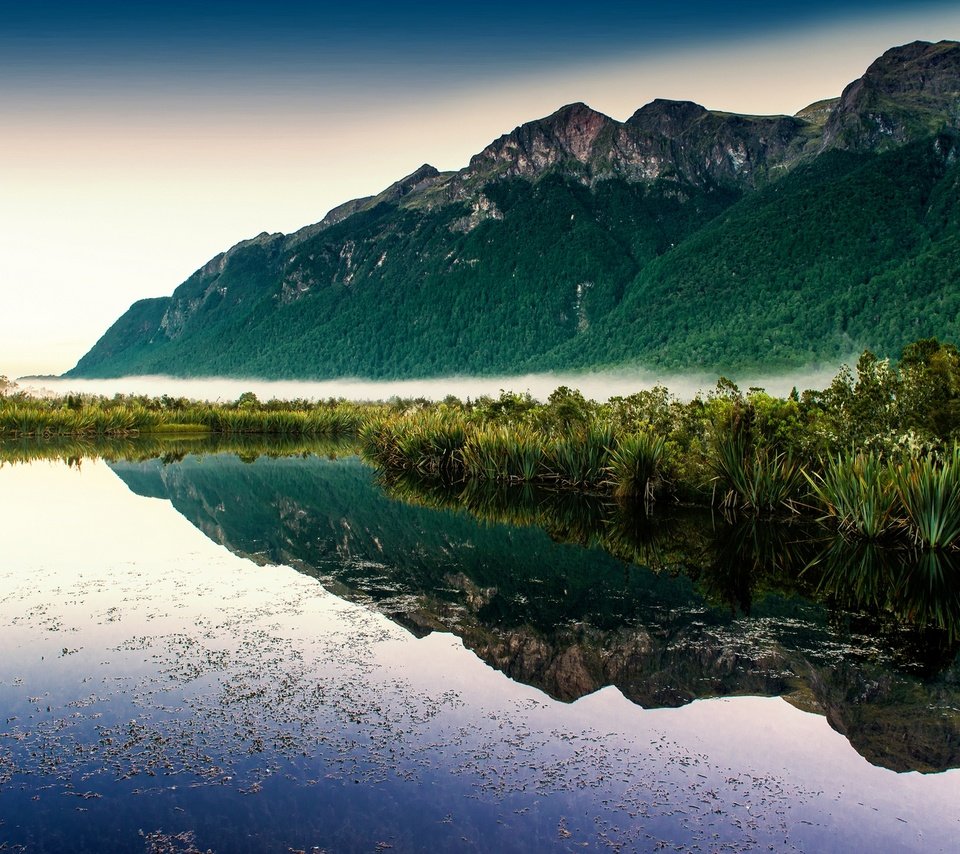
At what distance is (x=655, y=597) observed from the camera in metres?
11.6

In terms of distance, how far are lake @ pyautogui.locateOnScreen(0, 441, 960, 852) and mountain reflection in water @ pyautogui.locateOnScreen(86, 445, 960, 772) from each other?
0.06m

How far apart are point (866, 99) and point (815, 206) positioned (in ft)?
124

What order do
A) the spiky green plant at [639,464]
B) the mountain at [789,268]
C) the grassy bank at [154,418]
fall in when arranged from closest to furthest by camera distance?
the spiky green plant at [639,464]
the grassy bank at [154,418]
the mountain at [789,268]

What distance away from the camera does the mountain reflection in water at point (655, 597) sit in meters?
7.91

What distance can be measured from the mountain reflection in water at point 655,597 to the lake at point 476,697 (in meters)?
0.06

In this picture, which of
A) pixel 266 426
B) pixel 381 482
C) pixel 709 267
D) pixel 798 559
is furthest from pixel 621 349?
pixel 798 559

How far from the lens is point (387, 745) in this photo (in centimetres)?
646

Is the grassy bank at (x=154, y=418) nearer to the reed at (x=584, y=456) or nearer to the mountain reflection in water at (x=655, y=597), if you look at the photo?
the reed at (x=584, y=456)

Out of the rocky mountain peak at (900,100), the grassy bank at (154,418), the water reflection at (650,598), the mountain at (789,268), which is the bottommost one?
the water reflection at (650,598)

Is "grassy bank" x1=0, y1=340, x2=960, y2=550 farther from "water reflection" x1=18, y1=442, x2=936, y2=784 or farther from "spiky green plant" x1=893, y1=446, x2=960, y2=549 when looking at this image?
"water reflection" x1=18, y1=442, x2=936, y2=784

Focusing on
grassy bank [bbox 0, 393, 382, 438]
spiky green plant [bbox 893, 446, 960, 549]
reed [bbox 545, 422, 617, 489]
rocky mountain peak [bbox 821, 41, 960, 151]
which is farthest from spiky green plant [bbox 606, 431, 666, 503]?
rocky mountain peak [bbox 821, 41, 960, 151]

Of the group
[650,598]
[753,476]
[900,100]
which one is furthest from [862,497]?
[900,100]

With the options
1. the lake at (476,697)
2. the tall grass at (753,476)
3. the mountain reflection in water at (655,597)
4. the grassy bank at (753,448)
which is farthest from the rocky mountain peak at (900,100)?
the lake at (476,697)

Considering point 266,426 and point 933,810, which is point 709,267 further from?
point 933,810
